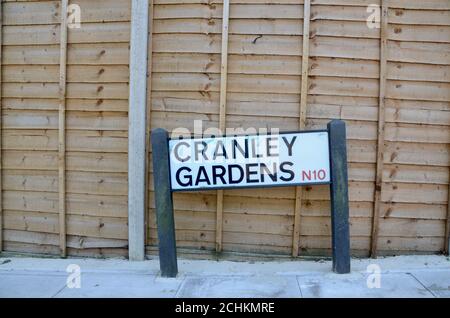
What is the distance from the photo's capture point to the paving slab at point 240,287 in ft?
12.3

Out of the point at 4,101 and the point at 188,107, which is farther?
the point at 4,101

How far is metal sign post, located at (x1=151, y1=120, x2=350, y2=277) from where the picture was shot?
4074mm

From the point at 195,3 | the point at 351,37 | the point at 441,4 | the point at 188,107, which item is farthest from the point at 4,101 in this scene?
the point at 441,4

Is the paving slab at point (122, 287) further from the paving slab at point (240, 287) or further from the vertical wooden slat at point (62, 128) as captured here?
the vertical wooden slat at point (62, 128)

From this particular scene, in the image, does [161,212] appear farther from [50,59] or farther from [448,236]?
[448,236]

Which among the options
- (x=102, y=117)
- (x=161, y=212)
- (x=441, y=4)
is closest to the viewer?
(x=161, y=212)

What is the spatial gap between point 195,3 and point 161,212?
2545mm

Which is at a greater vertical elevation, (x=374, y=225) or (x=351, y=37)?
(x=351, y=37)

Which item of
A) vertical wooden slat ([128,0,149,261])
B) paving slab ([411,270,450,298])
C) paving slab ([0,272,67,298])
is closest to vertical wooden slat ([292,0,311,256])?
paving slab ([411,270,450,298])

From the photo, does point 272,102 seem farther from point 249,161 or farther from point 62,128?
point 62,128

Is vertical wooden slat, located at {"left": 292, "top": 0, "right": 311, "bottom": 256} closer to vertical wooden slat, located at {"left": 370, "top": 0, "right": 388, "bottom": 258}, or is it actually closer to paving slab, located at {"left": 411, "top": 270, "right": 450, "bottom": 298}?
vertical wooden slat, located at {"left": 370, "top": 0, "right": 388, "bottom": 258}

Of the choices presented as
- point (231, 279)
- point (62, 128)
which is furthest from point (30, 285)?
point (231, 279)

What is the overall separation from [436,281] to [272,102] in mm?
2629

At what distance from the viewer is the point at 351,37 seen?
14.9 ft
